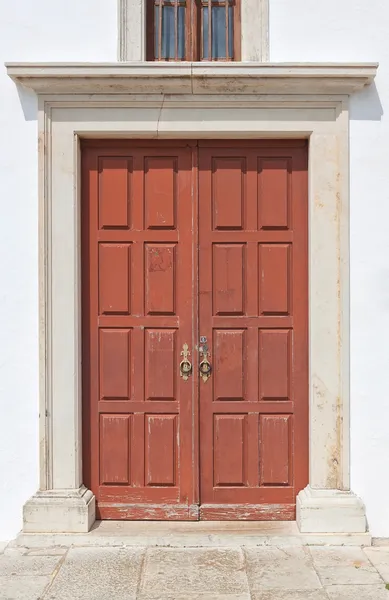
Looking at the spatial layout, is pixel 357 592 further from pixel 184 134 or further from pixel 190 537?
pixel 184 134

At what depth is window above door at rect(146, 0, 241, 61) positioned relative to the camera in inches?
214

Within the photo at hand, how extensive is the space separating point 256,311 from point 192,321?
0.49m

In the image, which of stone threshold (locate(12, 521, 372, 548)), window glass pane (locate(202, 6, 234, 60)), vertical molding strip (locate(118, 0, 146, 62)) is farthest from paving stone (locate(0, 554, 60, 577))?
window glass pane (locate(202, 6, 234, 60))

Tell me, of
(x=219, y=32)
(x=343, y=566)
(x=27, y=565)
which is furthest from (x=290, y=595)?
(x=219, y=32)

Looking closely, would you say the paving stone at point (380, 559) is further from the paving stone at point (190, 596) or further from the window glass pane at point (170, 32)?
the window glass pane at point (170, 32)

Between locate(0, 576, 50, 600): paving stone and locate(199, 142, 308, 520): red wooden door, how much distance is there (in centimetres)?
140

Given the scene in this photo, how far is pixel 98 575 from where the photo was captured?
4602 mm

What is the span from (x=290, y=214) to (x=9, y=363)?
2378mm

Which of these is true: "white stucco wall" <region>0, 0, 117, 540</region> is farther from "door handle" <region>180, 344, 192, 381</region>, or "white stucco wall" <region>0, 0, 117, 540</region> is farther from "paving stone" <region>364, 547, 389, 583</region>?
"paving stone" <region>364, 547, 389, 583</region>

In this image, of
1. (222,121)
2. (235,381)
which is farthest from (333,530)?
(222,121)

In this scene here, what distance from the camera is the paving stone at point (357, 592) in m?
4.29

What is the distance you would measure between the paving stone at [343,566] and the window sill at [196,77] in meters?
3.27

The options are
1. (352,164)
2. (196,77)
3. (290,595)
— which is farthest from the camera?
(352,164)

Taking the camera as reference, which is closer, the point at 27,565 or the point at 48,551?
the point at 27,565
